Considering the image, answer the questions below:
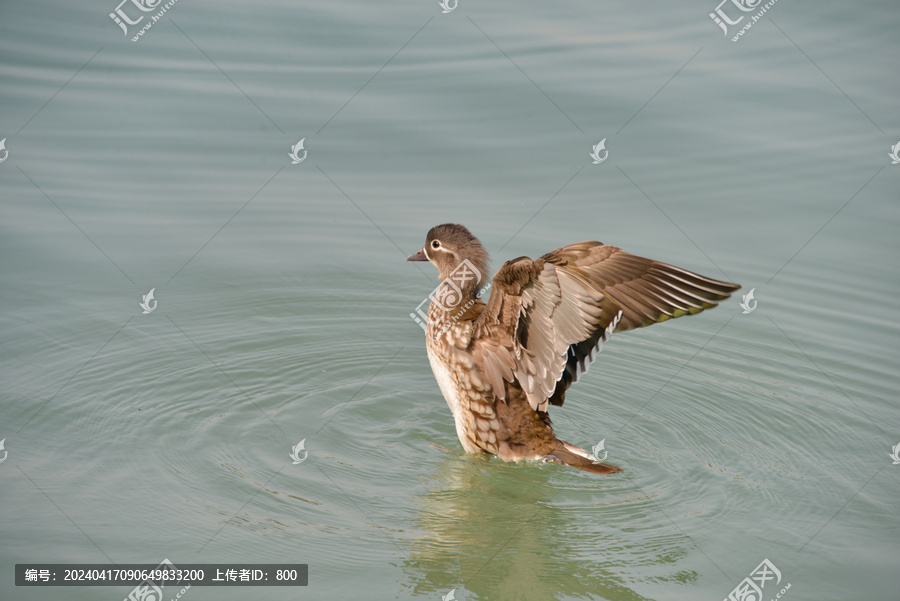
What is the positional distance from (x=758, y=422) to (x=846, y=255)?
3.08 meters

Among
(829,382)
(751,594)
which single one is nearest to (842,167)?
(829,382)

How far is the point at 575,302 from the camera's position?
19.7ft

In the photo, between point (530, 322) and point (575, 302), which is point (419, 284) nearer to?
point (530, 322)

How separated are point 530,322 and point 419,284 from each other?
2.68 meters

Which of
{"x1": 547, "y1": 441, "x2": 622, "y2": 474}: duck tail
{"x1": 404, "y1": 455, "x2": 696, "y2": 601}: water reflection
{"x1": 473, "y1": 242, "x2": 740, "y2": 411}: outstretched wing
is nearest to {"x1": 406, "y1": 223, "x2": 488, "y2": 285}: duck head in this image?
{"x1": 473, "y1": 242, "x2": 740, "y2": 411}: outstretched wing

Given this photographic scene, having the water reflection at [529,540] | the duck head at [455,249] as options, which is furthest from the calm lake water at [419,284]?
the duck head at [455,249]

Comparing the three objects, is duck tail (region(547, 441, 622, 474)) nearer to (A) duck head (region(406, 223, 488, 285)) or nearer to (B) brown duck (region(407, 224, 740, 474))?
(B) brown duck (region(407, 224, 740, 474))

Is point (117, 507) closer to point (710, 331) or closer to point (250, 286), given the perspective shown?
point (250, 286)

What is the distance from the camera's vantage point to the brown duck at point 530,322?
237 inches

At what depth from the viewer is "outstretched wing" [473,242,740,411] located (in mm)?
5977

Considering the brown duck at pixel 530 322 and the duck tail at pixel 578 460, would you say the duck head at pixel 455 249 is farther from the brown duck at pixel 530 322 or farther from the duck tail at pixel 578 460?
the duck tail at pixel 578 460

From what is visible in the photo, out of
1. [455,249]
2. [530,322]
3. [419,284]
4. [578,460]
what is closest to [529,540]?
[578,460]

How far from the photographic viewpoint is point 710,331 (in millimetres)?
8430

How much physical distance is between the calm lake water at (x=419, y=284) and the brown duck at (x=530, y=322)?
0.32 m
